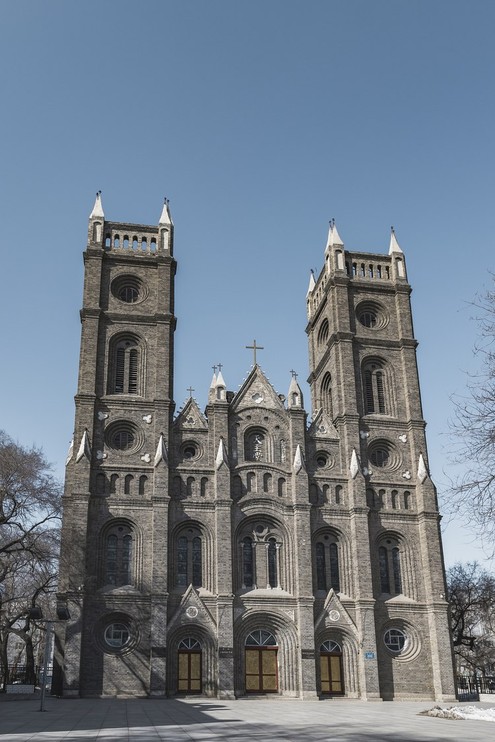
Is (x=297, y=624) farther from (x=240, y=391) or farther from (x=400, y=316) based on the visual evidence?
(x=400, y=316)

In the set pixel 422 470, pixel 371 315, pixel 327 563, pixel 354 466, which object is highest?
pixel 371 315

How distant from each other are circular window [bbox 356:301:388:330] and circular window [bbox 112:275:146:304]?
15.3 metres

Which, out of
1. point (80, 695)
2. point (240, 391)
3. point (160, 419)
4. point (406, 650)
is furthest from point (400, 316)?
point (80, 695)

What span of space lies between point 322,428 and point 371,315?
9.98m

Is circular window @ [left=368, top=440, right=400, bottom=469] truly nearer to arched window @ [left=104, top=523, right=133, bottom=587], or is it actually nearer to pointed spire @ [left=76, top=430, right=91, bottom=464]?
arched window @ [left=104, top=523, right=133, bottom=587]

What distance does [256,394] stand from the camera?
5109cm

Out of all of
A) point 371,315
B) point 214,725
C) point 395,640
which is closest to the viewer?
point 214,725

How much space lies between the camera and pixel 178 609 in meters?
43.9

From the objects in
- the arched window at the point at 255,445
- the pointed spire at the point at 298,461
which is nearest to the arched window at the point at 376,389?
the pointed spire at the point at 298,461

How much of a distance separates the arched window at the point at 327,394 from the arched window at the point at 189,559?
1404 cm

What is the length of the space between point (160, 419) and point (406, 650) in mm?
20013

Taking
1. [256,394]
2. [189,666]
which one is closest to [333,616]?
[189,666]

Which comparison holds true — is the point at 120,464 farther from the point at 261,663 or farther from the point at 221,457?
the point at 261,663

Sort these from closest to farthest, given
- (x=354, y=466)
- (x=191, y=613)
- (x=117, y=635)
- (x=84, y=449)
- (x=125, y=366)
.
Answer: (x=117, y=635) < (x=191, y=613) < (x=84, y=449) < (x=354, y=466) < (x=125, y=366)
